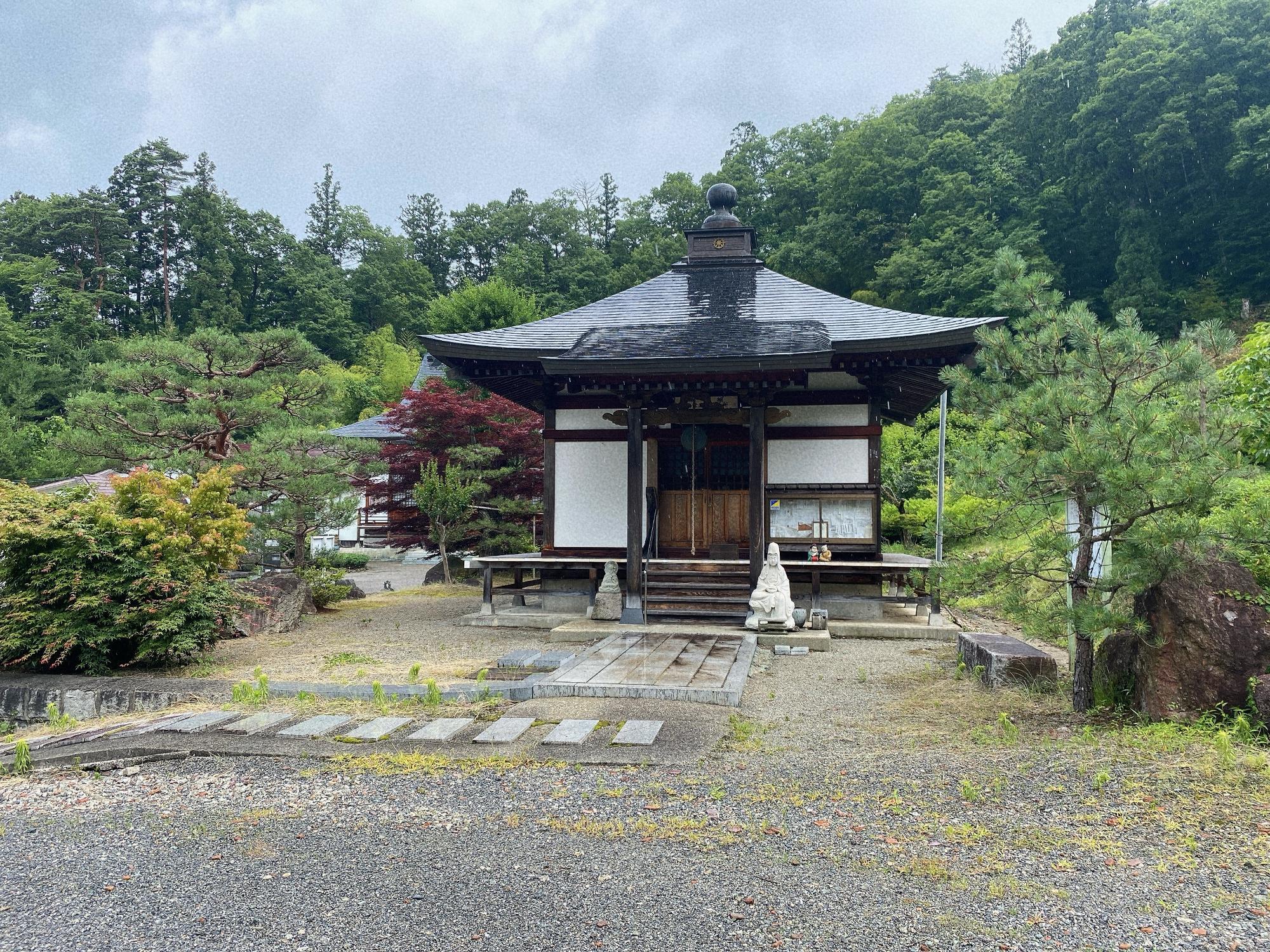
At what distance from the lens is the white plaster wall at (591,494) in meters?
11.6

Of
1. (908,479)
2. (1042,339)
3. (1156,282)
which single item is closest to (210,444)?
(1042,339)

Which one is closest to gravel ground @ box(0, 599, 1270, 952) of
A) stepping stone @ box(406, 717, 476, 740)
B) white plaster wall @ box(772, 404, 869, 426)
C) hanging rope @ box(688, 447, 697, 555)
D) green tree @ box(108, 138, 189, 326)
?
stepping stone @ box(406, 717, 476, 740)

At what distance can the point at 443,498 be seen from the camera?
15.0 meters

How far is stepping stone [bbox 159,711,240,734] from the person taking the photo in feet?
17.7

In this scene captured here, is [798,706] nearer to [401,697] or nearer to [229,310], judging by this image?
[401,697]

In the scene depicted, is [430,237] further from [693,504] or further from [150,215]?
[693,504]

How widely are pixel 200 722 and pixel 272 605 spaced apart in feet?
18.4

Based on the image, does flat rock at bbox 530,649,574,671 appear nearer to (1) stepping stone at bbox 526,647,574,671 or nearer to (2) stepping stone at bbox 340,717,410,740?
(1) stepping stone at bbox 526,647,574,671

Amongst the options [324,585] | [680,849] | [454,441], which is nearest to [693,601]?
[324,585]

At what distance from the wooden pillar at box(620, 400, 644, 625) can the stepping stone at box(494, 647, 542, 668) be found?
239 cm

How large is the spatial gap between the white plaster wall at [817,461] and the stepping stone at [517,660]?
4.75 metres

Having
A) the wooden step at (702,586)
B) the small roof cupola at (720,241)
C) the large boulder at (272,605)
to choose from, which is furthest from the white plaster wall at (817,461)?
the large boulder at (272,605)

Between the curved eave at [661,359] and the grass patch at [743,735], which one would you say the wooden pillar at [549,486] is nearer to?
the curved eave at [661,359]

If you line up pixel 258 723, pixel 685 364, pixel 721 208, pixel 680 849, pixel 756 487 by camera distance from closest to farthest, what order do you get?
pixel 680 849 → pixel 258 723 → pixel 685 364 → pixel 756 487 → pixel 721 208
